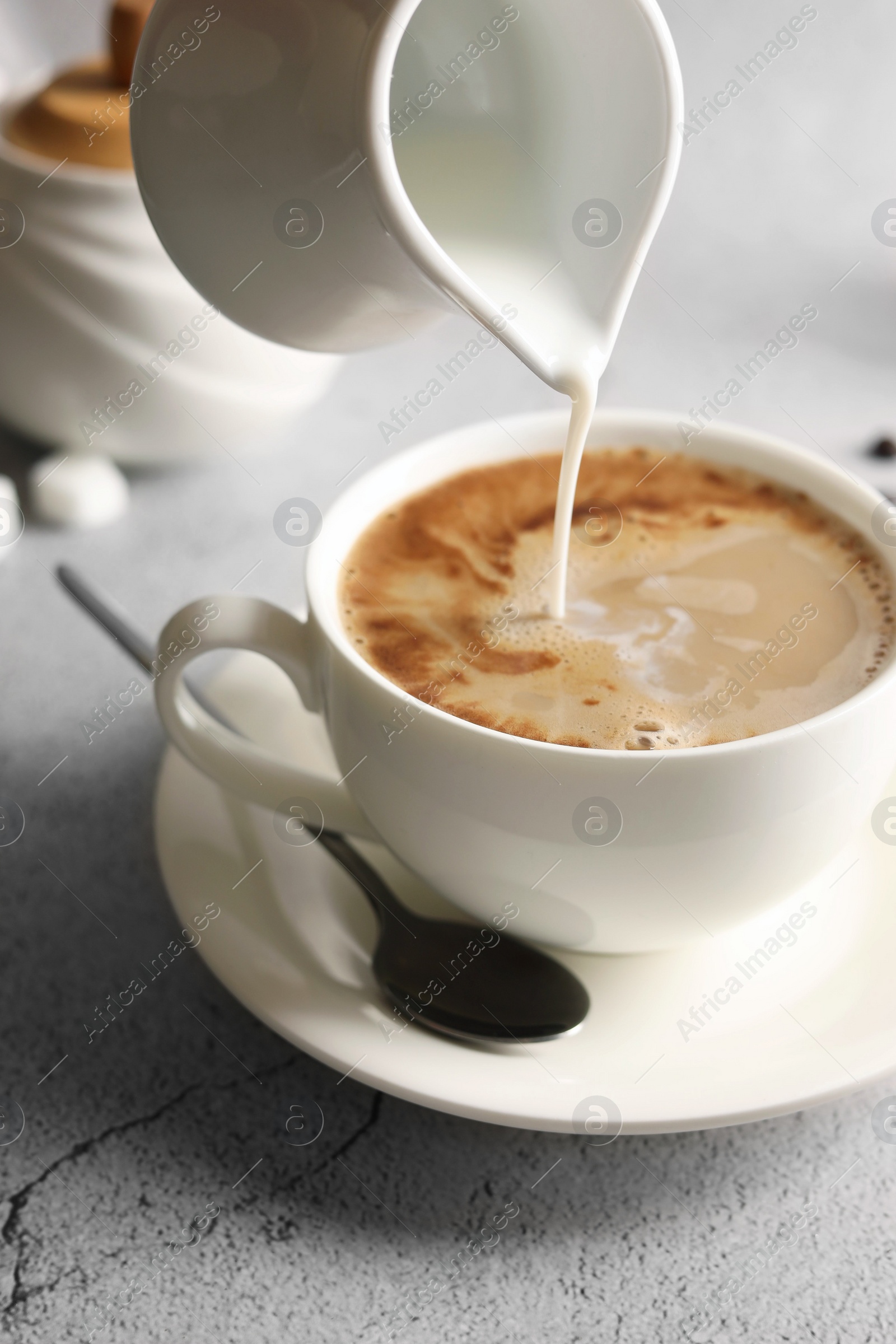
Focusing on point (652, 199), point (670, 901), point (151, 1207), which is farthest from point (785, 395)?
point (151, 1207)

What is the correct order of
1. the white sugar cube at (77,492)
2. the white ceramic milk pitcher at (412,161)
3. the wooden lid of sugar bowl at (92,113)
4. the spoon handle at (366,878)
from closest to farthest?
the white ceramic milk pitcher at (412,161) < the spoon handle at (366,878) < the wooden lid of sugar bowl at (92,113) < the white sugar cube at (77,492)

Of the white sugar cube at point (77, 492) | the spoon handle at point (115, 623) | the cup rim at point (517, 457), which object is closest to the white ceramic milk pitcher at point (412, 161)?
the cup rim at point (517, 457)

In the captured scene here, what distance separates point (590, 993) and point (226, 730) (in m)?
0.40

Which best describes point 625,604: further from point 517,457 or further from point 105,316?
→ point 105,316

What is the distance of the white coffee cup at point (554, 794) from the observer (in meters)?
0.87

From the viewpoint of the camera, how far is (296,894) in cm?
109

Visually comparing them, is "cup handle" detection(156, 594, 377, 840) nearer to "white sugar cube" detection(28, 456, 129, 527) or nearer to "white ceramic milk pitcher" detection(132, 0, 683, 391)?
"white ceramic milk pitcher" detection(132, 0, 683, 391)

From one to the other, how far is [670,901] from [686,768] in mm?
133

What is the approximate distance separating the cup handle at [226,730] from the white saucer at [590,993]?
0.24 feet

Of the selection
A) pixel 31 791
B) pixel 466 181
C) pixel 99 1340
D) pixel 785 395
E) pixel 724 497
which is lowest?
pixel 31 791

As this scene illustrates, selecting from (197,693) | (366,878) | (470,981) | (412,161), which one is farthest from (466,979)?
(412,161)

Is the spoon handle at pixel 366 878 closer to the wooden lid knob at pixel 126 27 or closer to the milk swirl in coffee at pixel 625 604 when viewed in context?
the milk swirl in coffee at pixel 625 604

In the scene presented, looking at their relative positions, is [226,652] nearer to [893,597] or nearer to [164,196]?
[164,196]

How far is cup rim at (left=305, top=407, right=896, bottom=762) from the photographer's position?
34.4 inches
